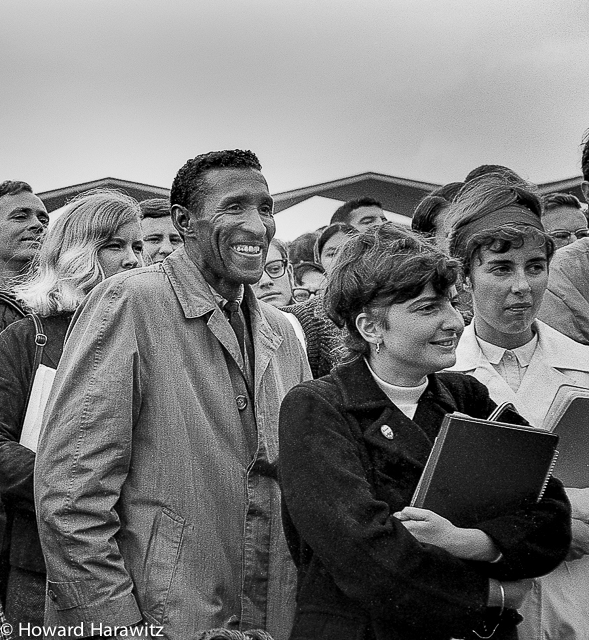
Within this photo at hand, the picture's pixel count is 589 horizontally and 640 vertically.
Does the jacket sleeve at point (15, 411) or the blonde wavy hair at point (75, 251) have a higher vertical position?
the blonde wavy hair at point (75, 251)

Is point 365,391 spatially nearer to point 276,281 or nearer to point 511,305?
point 511,305

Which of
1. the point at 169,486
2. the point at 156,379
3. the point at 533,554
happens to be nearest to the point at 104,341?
the point at 156,379

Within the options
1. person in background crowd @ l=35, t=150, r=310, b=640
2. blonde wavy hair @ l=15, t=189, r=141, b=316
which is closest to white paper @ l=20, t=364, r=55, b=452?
blonde wavy hair @ l=15, t=189, r=141, b=316

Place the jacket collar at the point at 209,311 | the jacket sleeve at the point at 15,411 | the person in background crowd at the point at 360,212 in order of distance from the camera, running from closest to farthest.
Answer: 1. the jacket collar at the point at 209,311
2. the jacket sleeve at the point at 15,411
3. the person in background crowd at the point at 360,212

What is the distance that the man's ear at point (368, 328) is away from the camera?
232cm

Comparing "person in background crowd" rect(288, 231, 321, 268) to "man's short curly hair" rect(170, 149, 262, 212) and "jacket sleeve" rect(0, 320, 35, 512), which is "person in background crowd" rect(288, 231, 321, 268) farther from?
"man's short curly hair" rect(170, 149, 262, 212)

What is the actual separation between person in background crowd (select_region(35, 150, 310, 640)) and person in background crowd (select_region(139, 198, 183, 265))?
1.71 meters

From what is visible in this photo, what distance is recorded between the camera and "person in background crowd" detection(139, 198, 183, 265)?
441cm

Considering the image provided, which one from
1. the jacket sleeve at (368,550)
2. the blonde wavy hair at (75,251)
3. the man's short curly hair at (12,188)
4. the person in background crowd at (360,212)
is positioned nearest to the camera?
the jacket sleeve at (368,550)

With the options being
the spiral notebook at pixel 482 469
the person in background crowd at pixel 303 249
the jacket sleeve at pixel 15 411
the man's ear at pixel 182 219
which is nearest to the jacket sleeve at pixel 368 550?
the spiral notebook at pixel 482 469

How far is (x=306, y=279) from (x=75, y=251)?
2.42 m

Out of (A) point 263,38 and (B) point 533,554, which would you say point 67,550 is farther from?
(A) point 263,38

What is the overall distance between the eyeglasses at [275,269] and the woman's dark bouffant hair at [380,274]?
2373mm

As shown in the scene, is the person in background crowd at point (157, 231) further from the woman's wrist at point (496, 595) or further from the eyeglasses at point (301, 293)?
the woman's wrist at point (496, 595)
